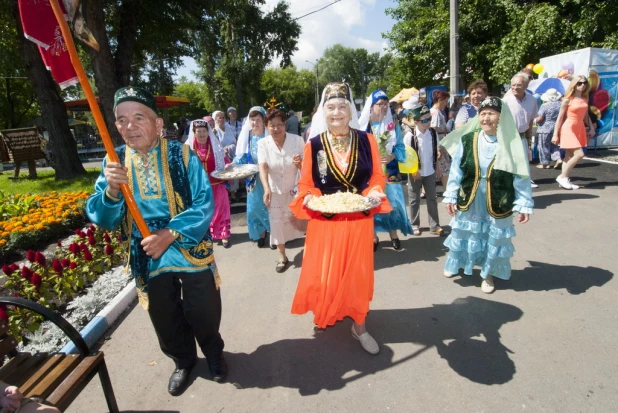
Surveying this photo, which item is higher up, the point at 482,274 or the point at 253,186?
the point at 253,186

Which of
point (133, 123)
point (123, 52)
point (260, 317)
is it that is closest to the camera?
point (133, 123)

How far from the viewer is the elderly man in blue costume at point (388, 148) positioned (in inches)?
189

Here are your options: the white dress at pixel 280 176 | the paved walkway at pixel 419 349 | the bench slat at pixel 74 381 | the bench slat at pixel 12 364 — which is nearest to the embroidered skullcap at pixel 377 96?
the white dress at pixel 280 176

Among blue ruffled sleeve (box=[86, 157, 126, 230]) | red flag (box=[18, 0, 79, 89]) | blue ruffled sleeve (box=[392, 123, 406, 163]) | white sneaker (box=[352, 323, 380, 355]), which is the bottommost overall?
white sneaker (box=[352, 323, 380, 355])

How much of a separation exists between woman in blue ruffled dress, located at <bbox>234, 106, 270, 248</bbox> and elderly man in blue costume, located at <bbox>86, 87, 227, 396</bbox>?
2954 mm

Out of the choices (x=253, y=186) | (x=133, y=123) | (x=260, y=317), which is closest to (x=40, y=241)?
(x=253, y=186)

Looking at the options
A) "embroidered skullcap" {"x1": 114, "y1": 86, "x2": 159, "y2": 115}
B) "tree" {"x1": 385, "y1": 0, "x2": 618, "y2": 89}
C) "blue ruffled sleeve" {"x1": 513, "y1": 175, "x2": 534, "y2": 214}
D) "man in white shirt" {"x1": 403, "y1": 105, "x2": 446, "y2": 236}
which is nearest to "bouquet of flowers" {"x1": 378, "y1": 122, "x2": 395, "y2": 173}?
"man in white shirt" {"x1": 403, "y1": 105, "x2": 446, "y2": 236}

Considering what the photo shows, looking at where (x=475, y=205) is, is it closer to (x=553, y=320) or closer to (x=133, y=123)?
(x=553, y=320)

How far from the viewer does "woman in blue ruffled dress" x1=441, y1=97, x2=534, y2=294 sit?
3594 mm

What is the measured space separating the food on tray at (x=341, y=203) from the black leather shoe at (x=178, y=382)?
163cm

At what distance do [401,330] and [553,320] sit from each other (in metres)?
1.38

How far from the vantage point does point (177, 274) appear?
2.66 m

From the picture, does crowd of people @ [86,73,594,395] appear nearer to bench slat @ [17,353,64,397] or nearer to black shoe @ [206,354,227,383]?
black shoe @ [206,354,227,383]

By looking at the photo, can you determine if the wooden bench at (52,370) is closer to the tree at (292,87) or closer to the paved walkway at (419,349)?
the paved walkway at (419,349)
